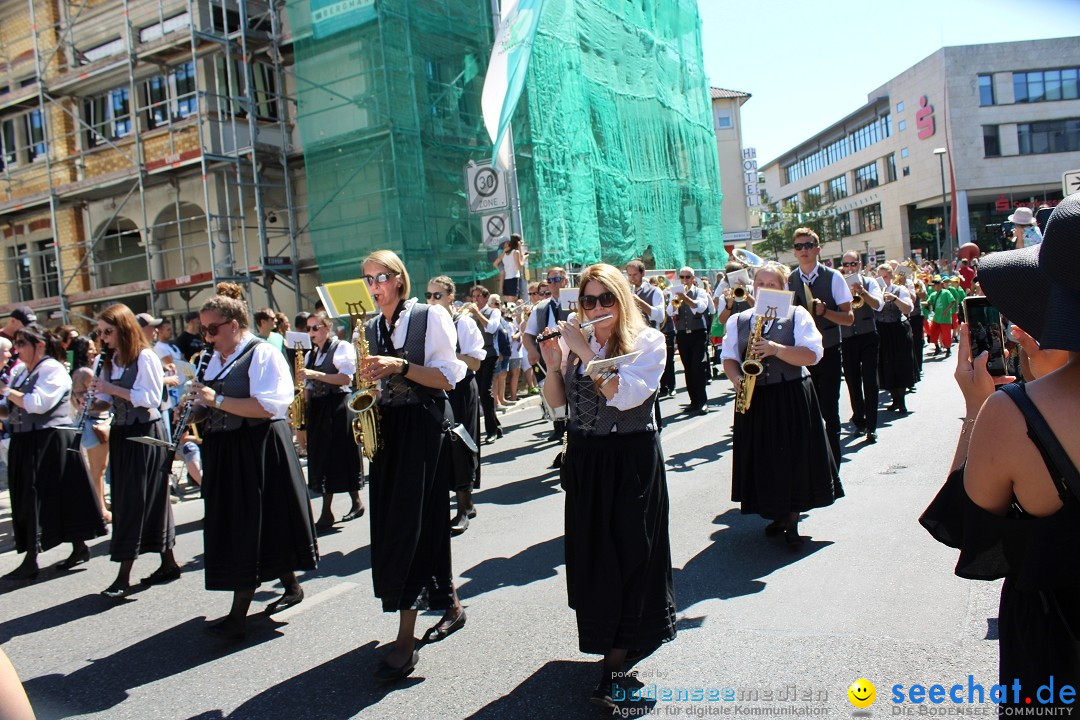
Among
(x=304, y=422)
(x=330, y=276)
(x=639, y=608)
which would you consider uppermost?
(x=330, y=276)

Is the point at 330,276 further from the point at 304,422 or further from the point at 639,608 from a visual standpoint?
the point at 639,608

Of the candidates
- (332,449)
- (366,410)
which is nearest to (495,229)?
(332,449)

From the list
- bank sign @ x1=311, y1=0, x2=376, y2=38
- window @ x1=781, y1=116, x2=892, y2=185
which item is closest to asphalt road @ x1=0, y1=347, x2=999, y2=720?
bank sign @ x1=311, y1=0, x2=376, y2=38

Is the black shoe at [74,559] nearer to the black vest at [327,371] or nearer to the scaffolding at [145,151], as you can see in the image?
the black vest at [327,371]

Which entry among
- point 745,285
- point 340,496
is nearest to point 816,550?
point 745,285

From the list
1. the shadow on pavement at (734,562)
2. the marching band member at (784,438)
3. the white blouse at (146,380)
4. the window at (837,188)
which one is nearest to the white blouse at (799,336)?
the marching band member at (784,438)

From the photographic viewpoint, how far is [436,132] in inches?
700

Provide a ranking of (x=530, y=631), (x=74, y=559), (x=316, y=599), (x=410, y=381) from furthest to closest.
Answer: (x=74, y=559) < (x=316, y=599) < (x=530, y=631) < (x=410, y=381)

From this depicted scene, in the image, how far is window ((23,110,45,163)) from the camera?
73.5 ft

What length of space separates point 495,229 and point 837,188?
64.1 m

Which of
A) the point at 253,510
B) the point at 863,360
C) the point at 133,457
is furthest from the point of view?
the point at 863,360

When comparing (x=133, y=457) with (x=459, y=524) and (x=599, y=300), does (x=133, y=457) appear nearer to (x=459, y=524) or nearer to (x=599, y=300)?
(x=459, y=524)

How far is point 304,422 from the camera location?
7.64 meters

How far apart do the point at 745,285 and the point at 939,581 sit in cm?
528
